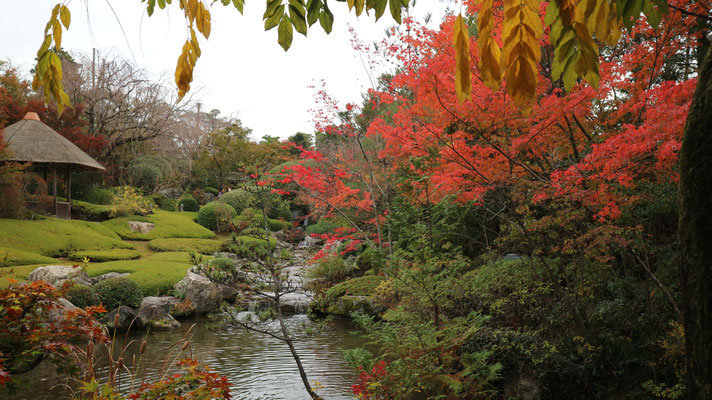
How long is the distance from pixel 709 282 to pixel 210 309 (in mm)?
9643

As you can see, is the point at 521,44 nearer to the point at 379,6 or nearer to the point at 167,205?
A: the point at 379,6

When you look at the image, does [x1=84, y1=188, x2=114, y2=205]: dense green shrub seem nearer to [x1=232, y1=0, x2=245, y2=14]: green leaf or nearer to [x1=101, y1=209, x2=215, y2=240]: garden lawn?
[x1=101, y1=209, x2=215, y2=240]: garden lawn

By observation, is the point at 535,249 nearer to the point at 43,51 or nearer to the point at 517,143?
the point at 517,143

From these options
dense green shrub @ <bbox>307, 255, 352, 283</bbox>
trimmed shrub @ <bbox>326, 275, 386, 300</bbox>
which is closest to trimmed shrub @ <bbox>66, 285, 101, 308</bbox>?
trimmed shrub @ <bbox>326, 275, 386, 300</bbox>

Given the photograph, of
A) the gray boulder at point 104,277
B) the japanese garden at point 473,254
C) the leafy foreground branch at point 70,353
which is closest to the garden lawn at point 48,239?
the japanese garden at point 473,254

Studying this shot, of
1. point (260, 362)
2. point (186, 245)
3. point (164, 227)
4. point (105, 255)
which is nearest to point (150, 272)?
point (105, 255)

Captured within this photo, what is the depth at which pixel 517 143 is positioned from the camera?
4379 millimetres

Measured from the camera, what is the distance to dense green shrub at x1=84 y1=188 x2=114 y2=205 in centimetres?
1692

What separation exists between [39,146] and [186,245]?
5.77 metres

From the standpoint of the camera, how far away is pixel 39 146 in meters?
13.9

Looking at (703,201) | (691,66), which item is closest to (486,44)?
(703,201)

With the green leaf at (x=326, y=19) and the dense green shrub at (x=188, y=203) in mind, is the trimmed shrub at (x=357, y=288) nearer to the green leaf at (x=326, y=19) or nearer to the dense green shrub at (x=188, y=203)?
the green leaf at (x=326, y=19)

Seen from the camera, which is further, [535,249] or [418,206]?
[418,206]

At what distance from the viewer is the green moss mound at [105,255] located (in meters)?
11.1
